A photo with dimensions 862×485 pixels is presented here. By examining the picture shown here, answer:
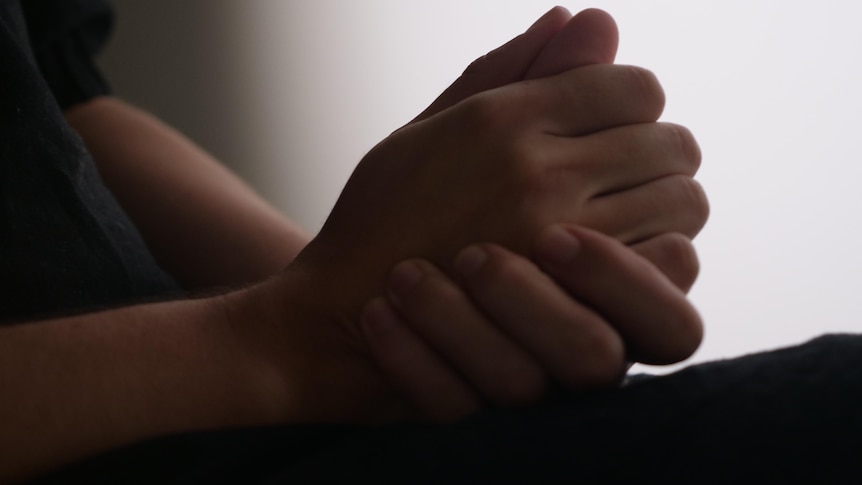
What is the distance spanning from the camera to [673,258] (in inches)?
14.0

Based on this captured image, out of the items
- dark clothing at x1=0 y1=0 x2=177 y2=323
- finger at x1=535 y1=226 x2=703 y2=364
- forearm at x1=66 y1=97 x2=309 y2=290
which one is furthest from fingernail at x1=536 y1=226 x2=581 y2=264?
forearm at x1=66 y1=97 x2=309 y2=290

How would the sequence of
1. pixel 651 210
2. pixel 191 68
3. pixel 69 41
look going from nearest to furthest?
pixel 651 210
pixel 69 41
pixel 191 68

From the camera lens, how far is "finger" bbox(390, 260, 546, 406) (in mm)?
313

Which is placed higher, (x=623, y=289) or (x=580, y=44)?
(x=580, y=44)

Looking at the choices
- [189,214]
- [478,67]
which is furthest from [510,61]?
[189,214]

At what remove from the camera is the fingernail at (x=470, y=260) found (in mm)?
321

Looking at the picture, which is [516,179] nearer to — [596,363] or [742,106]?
[596,363]

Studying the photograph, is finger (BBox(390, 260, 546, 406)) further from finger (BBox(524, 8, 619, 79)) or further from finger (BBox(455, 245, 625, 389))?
finger (BBox(524, 8, 619, 79))

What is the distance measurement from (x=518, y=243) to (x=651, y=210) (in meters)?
0.08

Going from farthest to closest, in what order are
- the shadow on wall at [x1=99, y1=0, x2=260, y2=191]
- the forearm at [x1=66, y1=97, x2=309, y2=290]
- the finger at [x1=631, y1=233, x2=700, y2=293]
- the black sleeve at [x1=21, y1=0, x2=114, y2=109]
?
the shadow on wall at [x1=99, y1=0, x2=260, y2=191]
the black sleeve at [x1=21, y1=0, x2=114, y2=109]
the forearm at [x1=66, y1=97, x2=309, y2=290]
the finger at [x1=631, y1=233, x2=700, y2=293]

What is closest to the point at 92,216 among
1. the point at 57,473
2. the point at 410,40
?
the point at 57,473

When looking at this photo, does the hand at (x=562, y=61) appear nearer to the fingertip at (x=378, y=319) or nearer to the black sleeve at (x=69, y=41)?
the fingertip at (x=378, y=319)

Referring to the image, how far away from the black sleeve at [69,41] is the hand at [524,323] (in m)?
0.65

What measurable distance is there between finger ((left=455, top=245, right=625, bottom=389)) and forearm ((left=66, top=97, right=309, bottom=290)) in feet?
1.26
